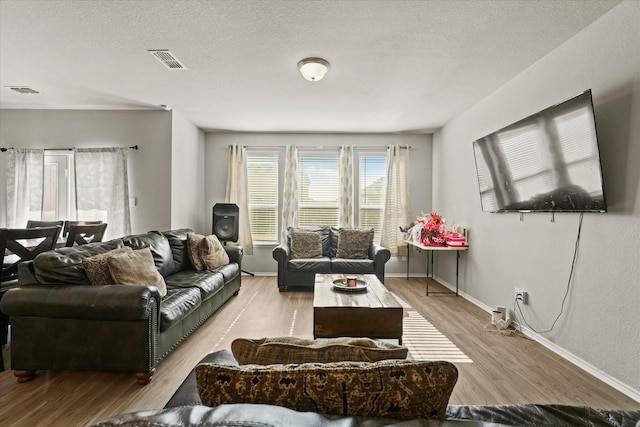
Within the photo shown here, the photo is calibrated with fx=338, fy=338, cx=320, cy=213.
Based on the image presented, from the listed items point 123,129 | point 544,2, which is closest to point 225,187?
point 123,129

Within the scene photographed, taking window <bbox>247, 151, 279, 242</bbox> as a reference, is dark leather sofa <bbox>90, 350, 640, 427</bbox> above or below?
below

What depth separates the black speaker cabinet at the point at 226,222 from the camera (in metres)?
5.41

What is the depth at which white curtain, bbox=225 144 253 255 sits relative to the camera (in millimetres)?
5945

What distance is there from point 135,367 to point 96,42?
257 cm

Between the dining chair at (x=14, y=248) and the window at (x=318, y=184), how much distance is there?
3.74 metres

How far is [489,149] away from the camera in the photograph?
3.60 metres

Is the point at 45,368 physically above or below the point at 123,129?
below

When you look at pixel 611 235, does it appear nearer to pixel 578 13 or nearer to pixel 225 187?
pixel 578 13

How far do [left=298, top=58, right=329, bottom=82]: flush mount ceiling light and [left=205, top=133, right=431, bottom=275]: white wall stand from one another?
2858 millimetres

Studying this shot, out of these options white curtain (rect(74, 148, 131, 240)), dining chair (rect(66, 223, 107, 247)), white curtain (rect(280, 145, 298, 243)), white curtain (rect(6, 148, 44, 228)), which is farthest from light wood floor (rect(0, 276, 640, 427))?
white curtain (rect(6, 148, 44, 228))

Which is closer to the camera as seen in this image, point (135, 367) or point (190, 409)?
point (190, 409)

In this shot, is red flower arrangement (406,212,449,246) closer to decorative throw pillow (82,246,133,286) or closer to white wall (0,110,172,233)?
white wall (0,110,172,233)

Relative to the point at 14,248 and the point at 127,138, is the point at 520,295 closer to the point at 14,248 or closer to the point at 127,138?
the point at 14,248

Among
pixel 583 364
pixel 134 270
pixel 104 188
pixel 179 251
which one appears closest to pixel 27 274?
pixel 134 270
